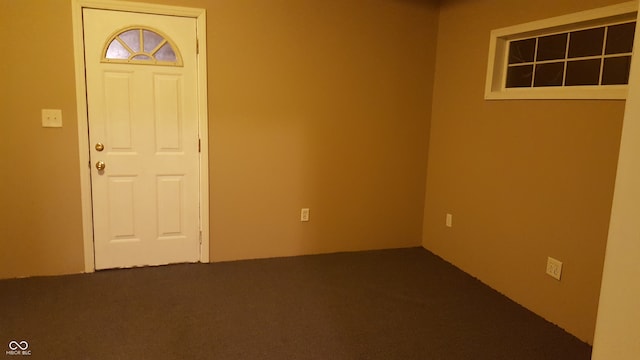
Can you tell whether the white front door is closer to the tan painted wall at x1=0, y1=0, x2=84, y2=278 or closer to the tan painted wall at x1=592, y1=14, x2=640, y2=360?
the tan painted wall at x1=0, y1=0, x2=84, y2=278

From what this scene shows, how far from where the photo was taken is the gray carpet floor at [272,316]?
2.37 m

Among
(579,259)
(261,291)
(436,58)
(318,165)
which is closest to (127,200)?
(261,291)

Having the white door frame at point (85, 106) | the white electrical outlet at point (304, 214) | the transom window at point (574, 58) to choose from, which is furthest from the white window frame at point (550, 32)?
the white door frame at point (85, 106)

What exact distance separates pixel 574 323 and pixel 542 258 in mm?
429

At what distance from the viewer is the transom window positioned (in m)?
2.41

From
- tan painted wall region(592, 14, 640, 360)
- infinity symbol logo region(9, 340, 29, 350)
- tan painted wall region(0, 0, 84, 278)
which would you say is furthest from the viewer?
tan painted wall region(0, 0, 84, 278)

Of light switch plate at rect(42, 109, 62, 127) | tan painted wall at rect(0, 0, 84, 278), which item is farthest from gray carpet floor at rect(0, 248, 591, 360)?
light switch plate at rect(42, 109, 62, 127)

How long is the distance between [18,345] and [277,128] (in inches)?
88.4

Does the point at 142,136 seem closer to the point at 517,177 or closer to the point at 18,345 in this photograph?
the point at 18,345

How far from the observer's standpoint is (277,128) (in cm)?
361

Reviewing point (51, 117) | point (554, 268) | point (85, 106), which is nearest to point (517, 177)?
point (554, 268)

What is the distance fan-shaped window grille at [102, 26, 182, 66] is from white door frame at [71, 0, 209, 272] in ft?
0.49

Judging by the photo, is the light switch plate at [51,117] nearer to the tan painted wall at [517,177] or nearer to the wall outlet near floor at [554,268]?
the tan painted wall at [517,177]

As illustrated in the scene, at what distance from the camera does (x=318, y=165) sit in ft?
12.4
